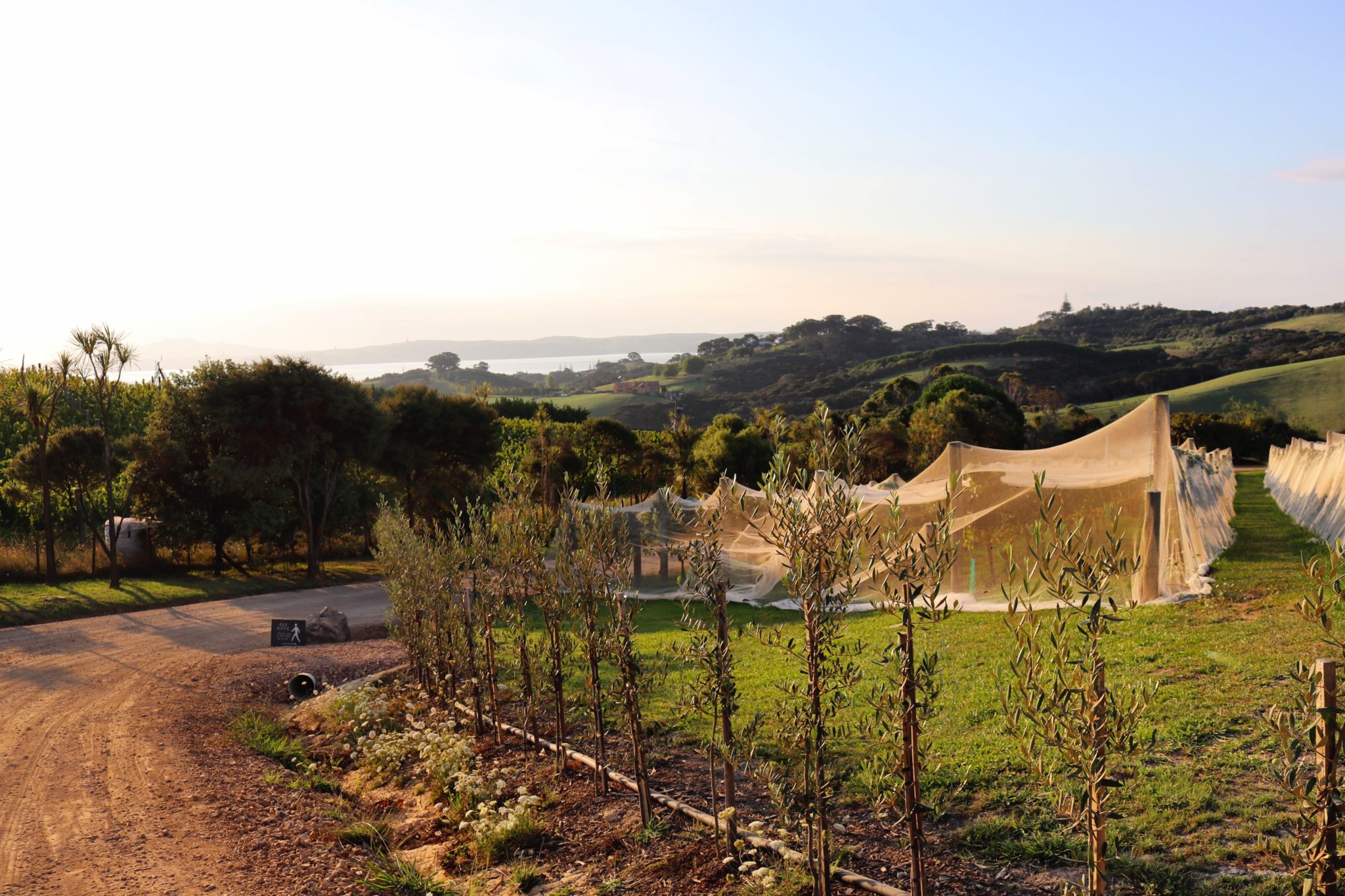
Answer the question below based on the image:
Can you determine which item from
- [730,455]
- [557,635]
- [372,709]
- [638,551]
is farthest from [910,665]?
[730,455]

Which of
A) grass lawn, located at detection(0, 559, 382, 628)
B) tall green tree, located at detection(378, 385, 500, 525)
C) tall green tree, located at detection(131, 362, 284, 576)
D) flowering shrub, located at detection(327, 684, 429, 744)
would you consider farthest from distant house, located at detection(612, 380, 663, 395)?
flowering shrub, located at detection(327, 684, 429, 744)

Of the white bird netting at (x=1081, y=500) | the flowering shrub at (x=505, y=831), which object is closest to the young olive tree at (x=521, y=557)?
the flowering shrub at (x=505, y=831)

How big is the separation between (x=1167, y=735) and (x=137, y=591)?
59.4 ft

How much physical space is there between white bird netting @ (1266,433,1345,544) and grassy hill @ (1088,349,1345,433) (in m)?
36.9

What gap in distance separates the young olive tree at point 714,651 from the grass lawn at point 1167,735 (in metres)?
0.29

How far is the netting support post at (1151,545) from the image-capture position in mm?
9008

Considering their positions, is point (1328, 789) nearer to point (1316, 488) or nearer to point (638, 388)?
point (1316, 488)

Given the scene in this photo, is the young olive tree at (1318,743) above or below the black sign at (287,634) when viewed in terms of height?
Result: above

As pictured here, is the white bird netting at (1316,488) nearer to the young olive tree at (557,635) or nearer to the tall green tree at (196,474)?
the young olive tree at (557,635)

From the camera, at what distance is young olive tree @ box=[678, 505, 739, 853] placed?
4.39 m

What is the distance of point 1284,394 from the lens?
62.2 m

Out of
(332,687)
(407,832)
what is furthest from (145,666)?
(407,832)

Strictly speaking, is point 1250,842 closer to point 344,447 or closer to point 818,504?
point 818,504

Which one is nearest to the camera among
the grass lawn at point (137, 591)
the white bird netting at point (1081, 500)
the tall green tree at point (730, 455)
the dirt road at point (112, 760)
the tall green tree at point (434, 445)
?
the dirt road at point (112, 760)
